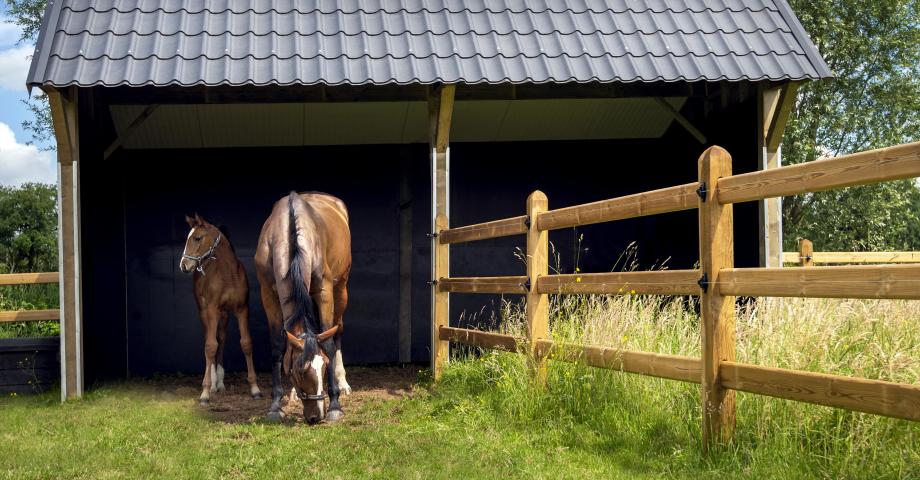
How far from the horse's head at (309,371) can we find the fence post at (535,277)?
1.47 m

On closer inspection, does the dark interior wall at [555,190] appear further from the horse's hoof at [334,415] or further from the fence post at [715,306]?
the fence post at [715,306]

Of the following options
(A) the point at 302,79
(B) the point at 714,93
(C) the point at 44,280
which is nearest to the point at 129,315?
(C) the point at 44,280

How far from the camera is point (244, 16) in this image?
29.4ft

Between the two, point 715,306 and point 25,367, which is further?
point 25,367

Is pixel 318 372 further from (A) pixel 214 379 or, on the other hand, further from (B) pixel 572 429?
(A) pixel 214 379

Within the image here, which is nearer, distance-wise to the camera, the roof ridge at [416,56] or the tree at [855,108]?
the roof ridge at [416,56]

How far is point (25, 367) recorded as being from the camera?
28.1ft

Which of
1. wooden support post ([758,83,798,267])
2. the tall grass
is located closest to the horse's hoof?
the tall grass

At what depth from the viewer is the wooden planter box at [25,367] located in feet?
28.1

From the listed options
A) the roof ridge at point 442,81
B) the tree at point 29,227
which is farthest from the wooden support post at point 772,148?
the tree at point 29,227

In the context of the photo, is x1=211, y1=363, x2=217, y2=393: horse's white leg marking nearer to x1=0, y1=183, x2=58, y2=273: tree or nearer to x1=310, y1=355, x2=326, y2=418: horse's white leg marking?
x1=310, y1=355, x2=326, y2=418: horse's white leg marking

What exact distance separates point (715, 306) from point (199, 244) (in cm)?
558

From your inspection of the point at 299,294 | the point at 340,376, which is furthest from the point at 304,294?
the point at 340,376

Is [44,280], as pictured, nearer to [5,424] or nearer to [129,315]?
[129,315]
